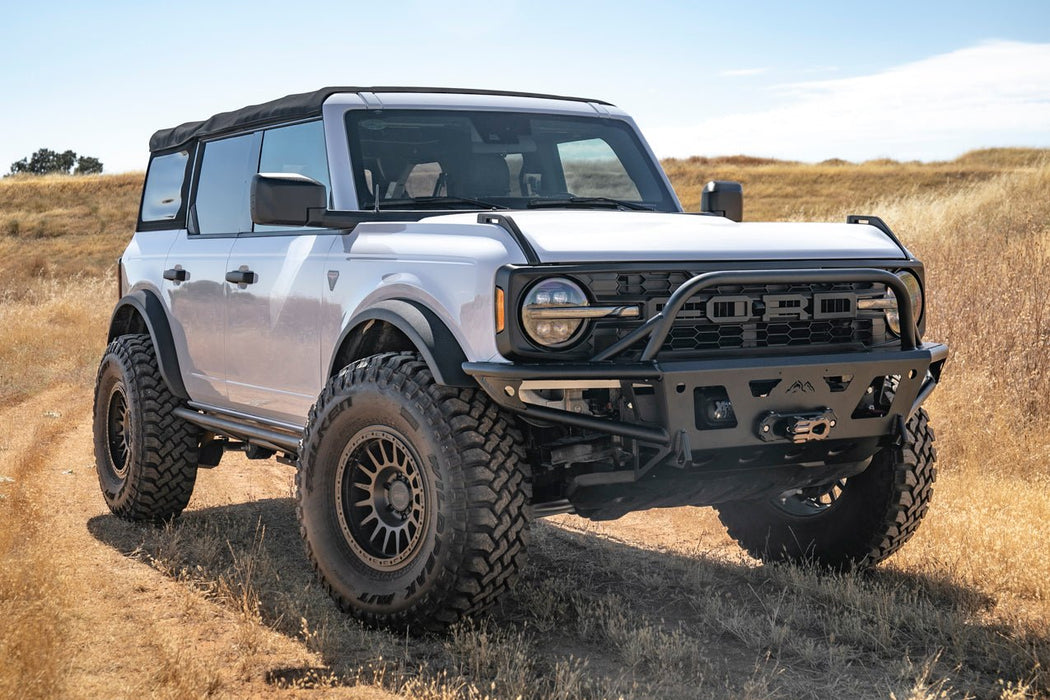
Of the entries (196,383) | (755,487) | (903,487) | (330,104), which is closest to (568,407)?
(755,487)

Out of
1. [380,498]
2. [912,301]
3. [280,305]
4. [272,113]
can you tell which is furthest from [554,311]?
[272,113]

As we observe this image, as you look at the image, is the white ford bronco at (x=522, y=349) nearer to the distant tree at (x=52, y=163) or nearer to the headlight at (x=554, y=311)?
the headlight at (x=554, y=311)

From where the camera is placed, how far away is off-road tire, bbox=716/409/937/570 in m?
4.92

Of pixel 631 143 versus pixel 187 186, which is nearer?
pixel 631 143

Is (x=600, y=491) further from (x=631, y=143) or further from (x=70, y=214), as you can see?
(x=70, y=214)

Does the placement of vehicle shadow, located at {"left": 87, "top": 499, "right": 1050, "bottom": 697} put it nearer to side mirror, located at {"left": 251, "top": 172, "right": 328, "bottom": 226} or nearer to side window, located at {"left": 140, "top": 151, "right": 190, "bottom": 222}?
side mirror, located at {"left": 251, "top": 172, "right": 328, "bottom": 226}

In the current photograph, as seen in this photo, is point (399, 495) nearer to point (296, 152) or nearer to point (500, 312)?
point (500, 312)

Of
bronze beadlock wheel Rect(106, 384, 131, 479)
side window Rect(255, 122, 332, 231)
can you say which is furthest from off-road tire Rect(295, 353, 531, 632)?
bronze beadlock wheel Rect(106, 384, 131, 479)

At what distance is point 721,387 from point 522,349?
70 cm

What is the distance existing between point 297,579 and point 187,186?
8.67ft

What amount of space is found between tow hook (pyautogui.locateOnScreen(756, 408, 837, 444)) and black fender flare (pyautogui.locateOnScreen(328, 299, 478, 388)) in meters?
1.01

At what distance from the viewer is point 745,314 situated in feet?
13.3

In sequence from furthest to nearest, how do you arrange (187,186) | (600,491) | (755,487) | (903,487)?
(187,186) < (903,487) < (755,487) < (600,491)

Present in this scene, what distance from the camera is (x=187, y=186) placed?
6699 mm
